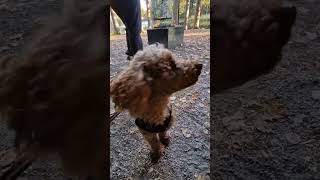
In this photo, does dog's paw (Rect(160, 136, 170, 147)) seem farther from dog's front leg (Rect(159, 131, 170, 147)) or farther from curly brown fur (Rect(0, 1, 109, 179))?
curly brown fur (Rect(0, 1, 109, 179))

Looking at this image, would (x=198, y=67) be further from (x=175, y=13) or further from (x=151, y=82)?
(x=175, y=13)

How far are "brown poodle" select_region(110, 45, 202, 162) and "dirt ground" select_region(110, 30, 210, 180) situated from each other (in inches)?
3.4

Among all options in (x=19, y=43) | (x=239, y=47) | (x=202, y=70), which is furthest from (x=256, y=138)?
(x=19, y=43)

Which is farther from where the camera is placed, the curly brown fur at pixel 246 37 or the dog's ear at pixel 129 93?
the dog's ear at pixel 129 93

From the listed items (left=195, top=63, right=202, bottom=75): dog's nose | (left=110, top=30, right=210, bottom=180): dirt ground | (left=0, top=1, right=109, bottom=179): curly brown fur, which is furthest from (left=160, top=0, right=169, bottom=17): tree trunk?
(left=0, top=1, right=109, bottom=179): curly brown fur

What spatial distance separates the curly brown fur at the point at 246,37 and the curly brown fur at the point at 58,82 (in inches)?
13.0

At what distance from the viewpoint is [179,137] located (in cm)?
137

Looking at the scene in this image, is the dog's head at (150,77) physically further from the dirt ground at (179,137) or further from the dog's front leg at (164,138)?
the dog's front leg at (164,138)

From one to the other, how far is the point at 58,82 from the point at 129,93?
1.13 feet

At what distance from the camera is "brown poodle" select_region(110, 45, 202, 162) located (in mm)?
1118

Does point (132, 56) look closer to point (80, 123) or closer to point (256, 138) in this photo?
point (80, 123)

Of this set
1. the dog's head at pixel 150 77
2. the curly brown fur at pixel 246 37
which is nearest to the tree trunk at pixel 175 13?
the dog's head at pixel 150 77

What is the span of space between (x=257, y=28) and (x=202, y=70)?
41 centimetres

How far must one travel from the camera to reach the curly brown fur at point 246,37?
82 centimetres
